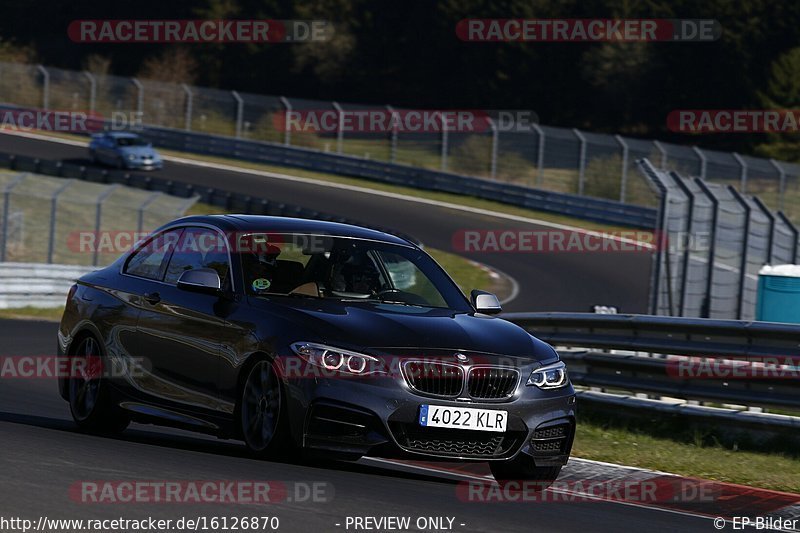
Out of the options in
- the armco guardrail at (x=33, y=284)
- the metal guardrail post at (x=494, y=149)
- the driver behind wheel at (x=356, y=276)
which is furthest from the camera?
the metal guardrail post at (x=494, y=149)

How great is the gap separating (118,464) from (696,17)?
71282 millimetres

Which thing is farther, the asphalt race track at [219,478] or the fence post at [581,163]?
the fence post at [581,163]

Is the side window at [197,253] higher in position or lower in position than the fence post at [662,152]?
lower

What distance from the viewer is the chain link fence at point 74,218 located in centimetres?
2495

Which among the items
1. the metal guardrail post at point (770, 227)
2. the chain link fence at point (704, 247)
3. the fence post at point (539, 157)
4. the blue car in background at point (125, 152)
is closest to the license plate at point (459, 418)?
the chain link fence at point (704, 247)

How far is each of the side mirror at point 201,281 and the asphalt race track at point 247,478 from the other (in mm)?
989

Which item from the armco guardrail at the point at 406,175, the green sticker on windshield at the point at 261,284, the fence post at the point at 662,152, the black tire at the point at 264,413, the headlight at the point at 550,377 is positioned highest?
the fence post at the point at 662,152

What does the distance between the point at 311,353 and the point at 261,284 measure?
106 centimetres

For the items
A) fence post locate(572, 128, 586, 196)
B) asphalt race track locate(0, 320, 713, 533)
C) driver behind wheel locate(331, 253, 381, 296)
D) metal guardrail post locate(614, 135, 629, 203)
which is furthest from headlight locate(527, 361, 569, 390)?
fence post locate(572, 128, 586, 196)

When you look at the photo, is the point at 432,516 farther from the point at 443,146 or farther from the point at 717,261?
the point at 443,146

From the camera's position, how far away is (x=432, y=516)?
707cm

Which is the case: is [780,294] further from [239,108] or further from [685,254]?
[239,108]

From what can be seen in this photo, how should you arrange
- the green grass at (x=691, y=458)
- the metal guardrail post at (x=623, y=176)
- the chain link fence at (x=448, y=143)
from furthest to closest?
the metal guardrail post at (x=623, y=176), the chain link fence at (x=448, y=143), the green grass at (x=691, y=458)

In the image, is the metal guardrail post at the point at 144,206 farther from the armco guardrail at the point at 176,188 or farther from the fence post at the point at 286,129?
the fence post at the point at 286,129
